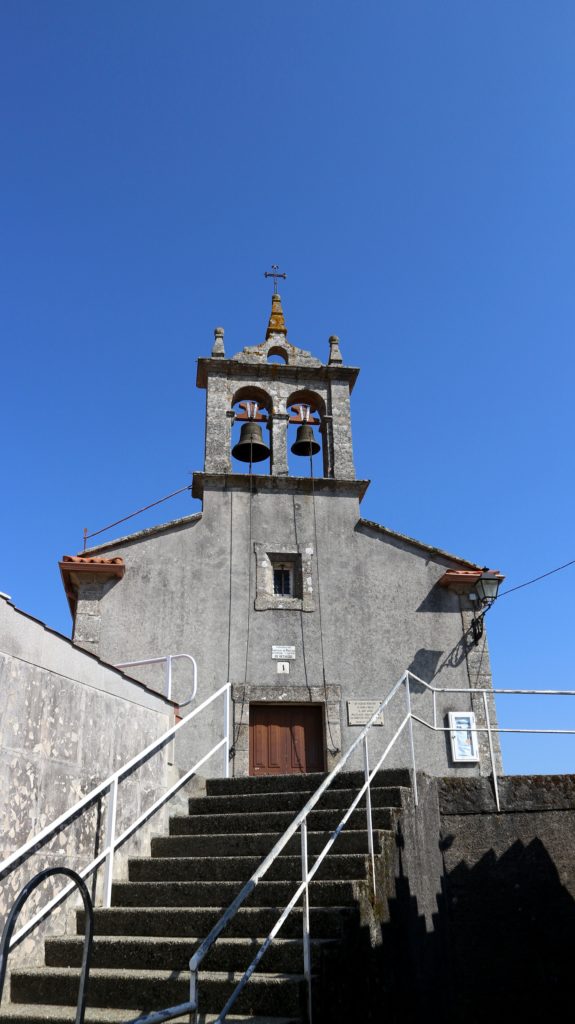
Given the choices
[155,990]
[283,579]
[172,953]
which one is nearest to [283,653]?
[283,579]

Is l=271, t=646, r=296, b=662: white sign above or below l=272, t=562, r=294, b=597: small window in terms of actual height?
below

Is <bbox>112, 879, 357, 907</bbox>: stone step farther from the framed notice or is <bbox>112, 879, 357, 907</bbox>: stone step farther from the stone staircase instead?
the framed notice

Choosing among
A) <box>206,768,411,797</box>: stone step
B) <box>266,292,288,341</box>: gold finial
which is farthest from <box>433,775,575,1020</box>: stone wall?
<box>266,292,288,341</box>: gold finial

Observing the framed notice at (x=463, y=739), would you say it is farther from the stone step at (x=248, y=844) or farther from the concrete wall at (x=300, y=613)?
the stone step at (x=248, y=844)

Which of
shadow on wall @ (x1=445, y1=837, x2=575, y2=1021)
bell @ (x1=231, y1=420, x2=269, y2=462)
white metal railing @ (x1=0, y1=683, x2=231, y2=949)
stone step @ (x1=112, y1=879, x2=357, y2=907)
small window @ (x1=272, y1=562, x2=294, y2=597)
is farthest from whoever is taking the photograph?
bell @ (x1=231, y1=420, x2=269, y2=462)

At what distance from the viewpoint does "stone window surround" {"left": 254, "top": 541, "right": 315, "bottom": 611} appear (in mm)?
10320

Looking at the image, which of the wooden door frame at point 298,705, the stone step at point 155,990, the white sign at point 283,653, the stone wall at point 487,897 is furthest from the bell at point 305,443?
the stone step at point 155,990

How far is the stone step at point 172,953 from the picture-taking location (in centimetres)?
413

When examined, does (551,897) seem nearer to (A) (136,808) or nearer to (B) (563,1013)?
(B) (563,1013)

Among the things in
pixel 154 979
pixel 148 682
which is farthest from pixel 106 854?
pixel 148 682

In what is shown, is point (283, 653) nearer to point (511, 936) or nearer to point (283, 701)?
point (283, 701)

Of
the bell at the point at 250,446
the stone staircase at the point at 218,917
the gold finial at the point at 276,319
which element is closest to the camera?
the stone staircase at the point at 218,917

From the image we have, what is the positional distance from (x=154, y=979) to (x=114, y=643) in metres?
6.03

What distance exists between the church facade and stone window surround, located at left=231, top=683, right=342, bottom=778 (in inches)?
0.6
